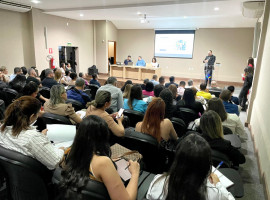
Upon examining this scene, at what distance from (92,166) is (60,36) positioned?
8812 mm

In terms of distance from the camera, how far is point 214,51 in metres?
9.51

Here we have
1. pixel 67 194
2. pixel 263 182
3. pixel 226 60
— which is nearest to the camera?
pixel 67 194

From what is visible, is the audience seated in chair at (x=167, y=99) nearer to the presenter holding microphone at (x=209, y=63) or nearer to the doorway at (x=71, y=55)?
the presenter holding microphone at (x=209, y=63)

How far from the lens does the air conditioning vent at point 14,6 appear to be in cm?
599

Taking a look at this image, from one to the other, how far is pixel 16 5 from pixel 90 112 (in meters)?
6.21

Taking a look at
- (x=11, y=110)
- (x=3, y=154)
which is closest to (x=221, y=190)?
(x=3, y=154)

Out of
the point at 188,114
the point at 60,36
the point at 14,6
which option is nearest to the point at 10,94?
the point at 188,114

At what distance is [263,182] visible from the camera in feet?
7.35

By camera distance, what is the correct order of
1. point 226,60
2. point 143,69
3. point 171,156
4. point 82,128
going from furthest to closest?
point 226,60 → point 143,69 → point 171,156 → point 82,128

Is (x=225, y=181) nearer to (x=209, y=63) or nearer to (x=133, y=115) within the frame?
(x=133, y=115)

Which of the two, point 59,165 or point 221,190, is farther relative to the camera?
point 59,165

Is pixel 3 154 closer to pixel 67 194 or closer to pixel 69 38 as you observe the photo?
pixel 67 194

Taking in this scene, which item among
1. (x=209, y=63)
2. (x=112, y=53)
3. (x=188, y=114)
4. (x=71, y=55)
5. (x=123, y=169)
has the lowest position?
(x=188, y=114)

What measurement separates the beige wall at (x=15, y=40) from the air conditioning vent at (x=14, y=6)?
35 cm
